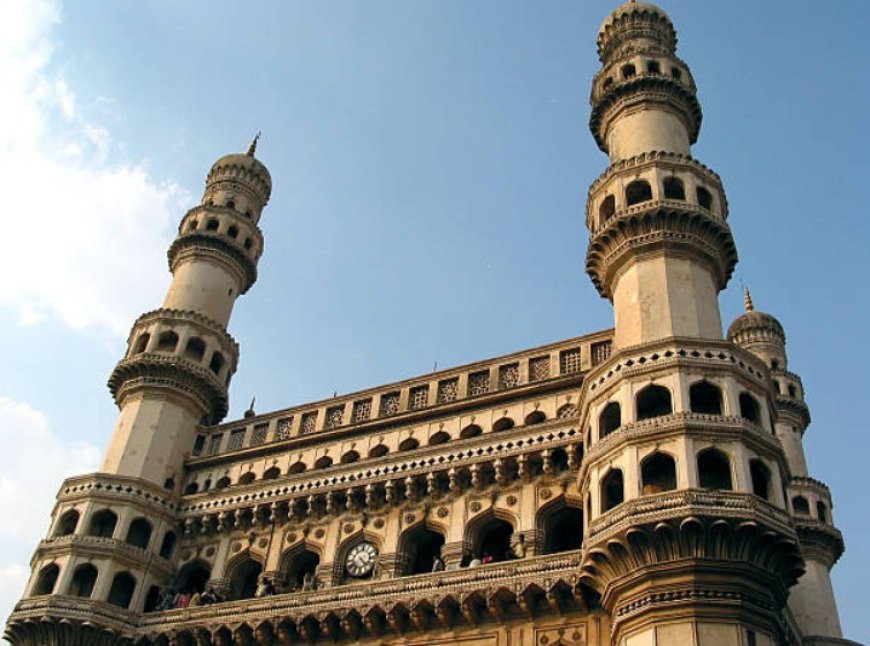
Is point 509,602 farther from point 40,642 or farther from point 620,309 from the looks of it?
point 40,642

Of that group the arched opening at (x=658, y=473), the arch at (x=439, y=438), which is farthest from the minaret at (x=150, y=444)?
the arched opening at (x=658, y=473)

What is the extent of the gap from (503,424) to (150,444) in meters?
10.9

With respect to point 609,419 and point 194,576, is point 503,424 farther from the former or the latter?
point 194,576

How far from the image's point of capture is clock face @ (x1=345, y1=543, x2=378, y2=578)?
980 inches

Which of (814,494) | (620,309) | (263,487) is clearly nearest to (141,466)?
(263,487)

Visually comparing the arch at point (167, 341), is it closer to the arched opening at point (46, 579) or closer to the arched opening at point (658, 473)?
the arched opening at point (46, 579)

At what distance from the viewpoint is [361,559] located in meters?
25.1

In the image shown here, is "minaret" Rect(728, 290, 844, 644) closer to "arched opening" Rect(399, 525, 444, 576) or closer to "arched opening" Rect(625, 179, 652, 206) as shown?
"arched opening" Rect(625, 179, 652, 206)

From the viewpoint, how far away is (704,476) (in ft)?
66.2

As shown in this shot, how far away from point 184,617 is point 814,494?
1879 centimetres

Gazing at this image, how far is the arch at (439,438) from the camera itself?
25906mm

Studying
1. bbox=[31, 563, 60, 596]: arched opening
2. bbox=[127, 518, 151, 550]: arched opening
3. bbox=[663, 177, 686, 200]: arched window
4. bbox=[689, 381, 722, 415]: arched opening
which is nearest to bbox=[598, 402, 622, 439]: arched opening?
bbox=[689, 381, 722, 415]: arched opening

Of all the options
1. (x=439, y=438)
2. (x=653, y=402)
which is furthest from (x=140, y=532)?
(x=653, y=402)

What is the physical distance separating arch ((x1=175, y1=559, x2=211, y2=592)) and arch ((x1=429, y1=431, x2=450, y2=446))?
7304 mm
